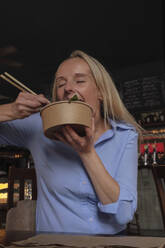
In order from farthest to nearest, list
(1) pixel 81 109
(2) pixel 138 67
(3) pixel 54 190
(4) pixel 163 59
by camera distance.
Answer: (2) pixel 138 67 < (4) pixel 163 59 < (3) pixel 54 190 < (1) pixel 81 109

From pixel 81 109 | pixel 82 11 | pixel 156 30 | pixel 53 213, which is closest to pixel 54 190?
pixel 53 213

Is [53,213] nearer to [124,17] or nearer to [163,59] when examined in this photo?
[124,17]

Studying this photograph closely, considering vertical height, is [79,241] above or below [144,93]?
below

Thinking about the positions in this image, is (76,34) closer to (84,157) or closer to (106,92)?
(106,92)

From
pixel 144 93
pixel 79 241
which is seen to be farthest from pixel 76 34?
pixel 79 241

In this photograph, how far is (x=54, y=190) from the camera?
106cm

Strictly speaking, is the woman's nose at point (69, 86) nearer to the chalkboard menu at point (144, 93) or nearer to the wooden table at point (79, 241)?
the wooden table at point (79, 241)

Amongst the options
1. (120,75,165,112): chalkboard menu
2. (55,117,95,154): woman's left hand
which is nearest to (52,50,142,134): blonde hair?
(55,117,95,154): woman's left hand

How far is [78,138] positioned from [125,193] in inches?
10.3

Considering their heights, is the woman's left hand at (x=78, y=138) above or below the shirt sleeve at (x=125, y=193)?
above

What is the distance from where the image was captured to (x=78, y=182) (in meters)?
1.02

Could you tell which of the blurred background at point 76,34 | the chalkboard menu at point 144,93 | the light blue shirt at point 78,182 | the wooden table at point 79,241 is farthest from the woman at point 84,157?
the chalkboard menu at point 144,93

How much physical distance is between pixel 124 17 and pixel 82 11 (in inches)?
25.1

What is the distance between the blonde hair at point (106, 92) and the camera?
118 centimetres
